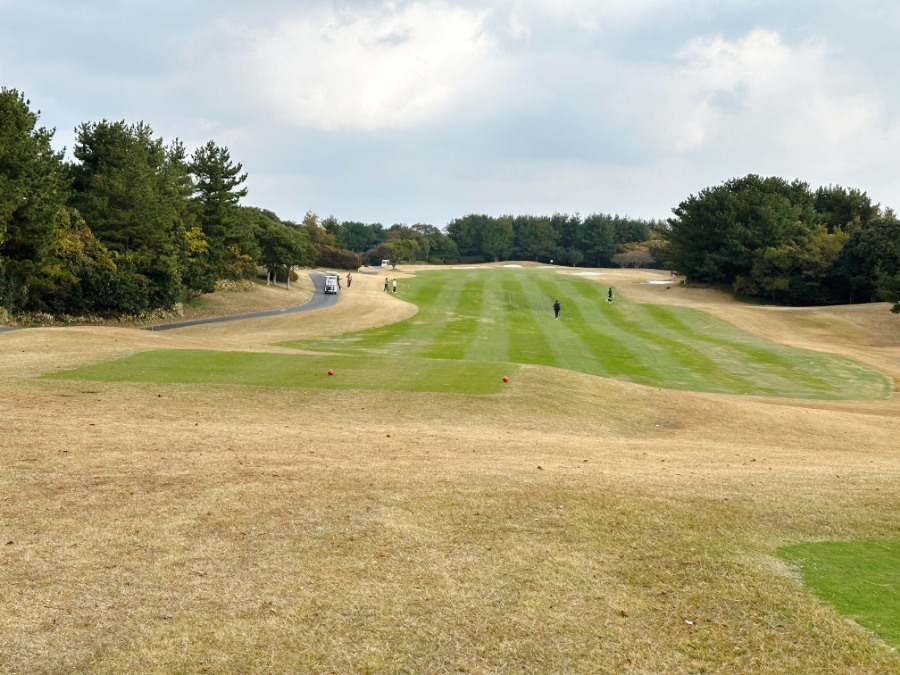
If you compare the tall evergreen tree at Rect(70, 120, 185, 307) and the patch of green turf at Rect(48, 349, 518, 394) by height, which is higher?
the tall evergreen tree at Rect(70, 120, 185, 307)

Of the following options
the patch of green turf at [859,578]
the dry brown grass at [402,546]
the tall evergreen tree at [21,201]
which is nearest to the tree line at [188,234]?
the tall evergreen tree at [21,201]

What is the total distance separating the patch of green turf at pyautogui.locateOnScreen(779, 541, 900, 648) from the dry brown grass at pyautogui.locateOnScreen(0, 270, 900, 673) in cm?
24

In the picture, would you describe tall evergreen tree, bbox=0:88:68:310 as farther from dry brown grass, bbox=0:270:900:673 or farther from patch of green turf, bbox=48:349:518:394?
dry brown grass, bbox=0:270:900:673

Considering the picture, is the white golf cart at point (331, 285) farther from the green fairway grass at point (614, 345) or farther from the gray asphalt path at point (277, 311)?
the green fairway grass at point (614, 345)

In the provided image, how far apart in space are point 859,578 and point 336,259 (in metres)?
117

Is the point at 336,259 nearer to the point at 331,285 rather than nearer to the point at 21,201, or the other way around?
the point at 331,285

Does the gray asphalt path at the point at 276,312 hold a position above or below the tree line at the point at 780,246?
below

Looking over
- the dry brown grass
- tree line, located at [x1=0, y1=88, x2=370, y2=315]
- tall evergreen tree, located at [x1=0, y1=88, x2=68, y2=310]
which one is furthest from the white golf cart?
the dry brown grass

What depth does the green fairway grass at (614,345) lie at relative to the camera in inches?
1416

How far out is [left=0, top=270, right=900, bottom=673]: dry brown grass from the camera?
648 cm

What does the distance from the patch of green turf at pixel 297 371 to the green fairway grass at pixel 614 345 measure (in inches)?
129

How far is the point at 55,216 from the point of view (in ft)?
141

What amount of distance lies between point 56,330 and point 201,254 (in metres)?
33.5

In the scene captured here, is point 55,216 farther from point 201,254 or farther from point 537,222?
point 537,222
